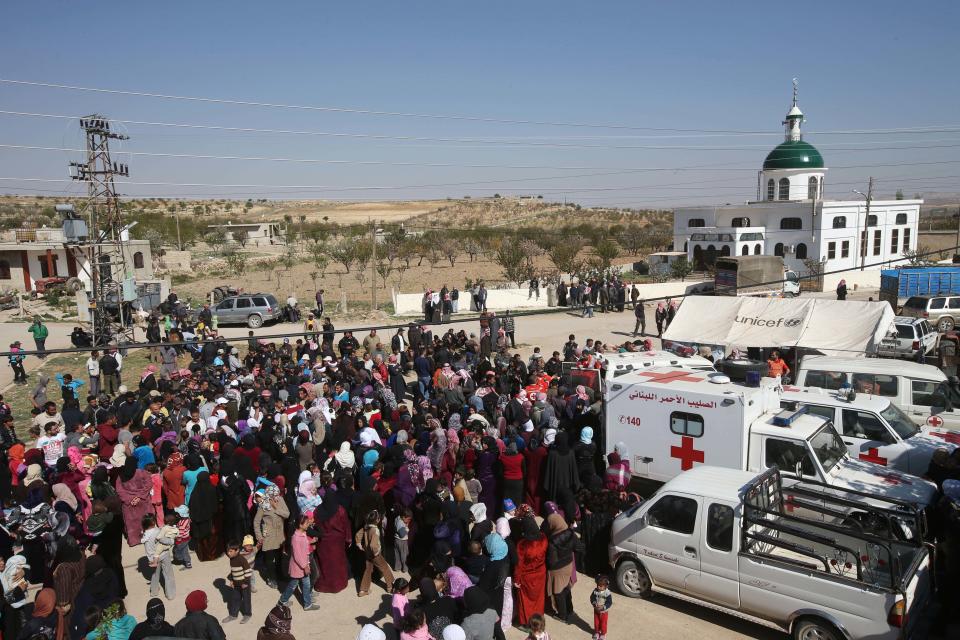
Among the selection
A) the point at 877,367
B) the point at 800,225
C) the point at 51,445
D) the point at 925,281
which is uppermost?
the point at 800,225

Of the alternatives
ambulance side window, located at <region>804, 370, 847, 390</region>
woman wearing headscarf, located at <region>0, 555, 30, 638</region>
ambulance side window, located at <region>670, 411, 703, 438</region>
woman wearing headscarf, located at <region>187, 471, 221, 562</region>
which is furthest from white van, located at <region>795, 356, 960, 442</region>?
woman wearing headscarf, located at <region>0, 555, 30, 638</region>

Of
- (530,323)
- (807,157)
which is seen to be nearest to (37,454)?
(530,323)

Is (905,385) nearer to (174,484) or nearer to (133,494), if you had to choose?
(174,484)

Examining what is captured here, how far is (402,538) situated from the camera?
8148mm

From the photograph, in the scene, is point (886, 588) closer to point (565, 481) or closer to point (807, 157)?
point (565, 481)

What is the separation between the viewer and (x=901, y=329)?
59.9 feet

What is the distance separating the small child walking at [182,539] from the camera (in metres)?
8.33

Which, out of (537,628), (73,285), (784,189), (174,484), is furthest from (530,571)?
(784,189)

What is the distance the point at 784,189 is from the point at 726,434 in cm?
4968

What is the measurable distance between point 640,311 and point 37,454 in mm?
19120

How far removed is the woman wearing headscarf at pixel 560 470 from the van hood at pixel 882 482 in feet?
10.5

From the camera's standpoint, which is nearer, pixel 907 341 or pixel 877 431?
pixel 877 431

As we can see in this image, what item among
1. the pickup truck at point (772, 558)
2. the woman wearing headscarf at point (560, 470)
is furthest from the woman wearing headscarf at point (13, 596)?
the pickup truck at point (772, 558)

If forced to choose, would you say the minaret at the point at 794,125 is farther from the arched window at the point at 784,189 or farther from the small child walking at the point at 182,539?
the small child walking at the point at 182,539
